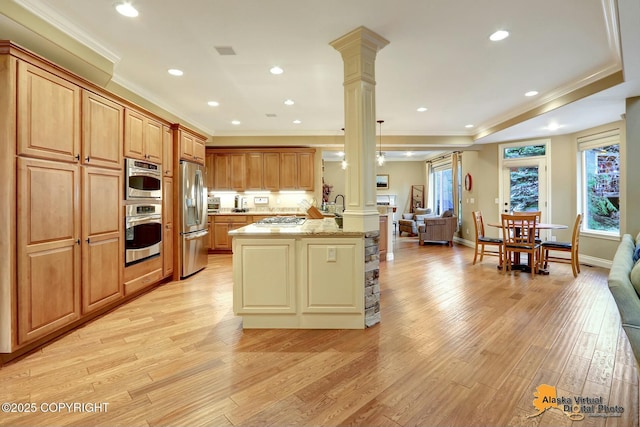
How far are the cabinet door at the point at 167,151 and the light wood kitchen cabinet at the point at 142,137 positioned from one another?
78mm

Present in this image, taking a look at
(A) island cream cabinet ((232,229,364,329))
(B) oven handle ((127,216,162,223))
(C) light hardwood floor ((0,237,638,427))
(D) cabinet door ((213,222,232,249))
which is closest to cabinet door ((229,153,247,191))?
(D) cabinet door ((213,222,232,249))

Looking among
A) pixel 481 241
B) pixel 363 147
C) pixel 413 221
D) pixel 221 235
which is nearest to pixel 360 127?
pixel 363 147

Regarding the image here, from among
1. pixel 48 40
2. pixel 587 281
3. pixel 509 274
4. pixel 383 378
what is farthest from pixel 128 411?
pixel 587 281

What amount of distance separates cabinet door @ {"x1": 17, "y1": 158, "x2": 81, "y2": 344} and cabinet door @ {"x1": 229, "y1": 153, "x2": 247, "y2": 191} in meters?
4.30

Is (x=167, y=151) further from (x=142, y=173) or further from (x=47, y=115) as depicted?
(x=47, y=115)

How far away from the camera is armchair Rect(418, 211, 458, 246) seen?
767 cm

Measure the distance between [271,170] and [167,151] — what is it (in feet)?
9.56

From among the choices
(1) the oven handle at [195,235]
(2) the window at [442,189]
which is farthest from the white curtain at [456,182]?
(1) the oven handle at [195,235]

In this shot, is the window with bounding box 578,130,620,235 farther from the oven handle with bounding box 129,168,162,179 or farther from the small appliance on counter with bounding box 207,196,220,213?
the small appliance on counter with bounding box 207,196,220,213

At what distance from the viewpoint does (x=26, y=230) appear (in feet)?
7.23

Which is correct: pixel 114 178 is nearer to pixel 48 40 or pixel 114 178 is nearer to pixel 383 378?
pixel 48 40

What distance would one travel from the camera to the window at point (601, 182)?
201 inches

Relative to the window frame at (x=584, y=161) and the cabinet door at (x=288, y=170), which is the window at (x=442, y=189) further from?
the cabinet door at (x=288, y=170)

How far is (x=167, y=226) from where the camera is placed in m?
4.22
